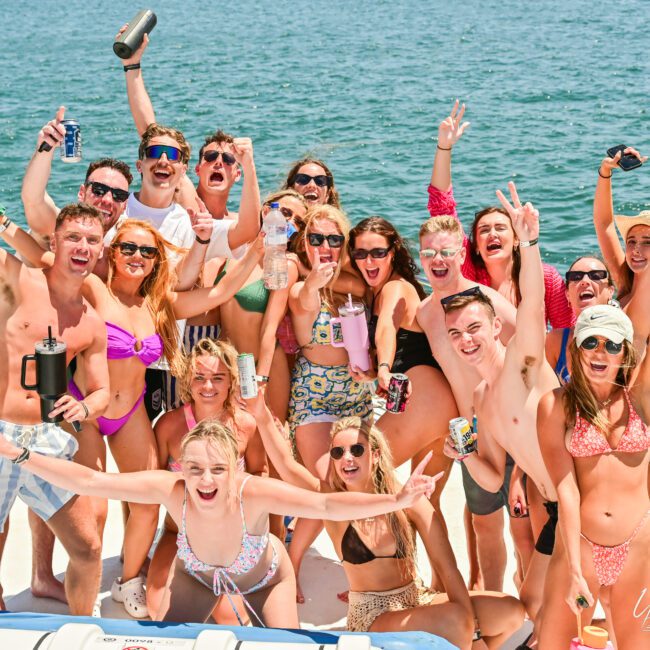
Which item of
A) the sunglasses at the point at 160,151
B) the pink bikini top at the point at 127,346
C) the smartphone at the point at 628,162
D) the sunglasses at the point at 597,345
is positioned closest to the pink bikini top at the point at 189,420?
the pink bikini top at the point at 127,346

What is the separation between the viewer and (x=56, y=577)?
5320 mm

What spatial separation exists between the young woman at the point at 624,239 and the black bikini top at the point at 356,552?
6.34ft

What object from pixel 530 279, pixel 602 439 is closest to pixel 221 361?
pixel 530 279

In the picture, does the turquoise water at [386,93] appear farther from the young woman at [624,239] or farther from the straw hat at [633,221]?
the straw hat at [633,221]

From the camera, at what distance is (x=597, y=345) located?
155 inches

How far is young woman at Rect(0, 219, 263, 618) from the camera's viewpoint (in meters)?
4.77

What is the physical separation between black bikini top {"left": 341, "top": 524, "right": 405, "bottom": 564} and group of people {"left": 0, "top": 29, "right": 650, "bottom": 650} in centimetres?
1

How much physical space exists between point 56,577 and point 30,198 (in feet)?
6.68

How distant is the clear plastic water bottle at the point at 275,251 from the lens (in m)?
4.90

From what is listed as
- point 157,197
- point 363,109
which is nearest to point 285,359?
point 157,197

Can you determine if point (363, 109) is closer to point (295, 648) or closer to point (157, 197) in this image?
point (157, 197)

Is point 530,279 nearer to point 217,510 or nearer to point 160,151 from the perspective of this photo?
point 217,510

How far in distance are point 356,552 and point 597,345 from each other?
1.43 metres

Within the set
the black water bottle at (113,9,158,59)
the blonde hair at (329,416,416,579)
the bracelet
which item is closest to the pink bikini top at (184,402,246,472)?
the blonde hair at (329,416,416,579)
